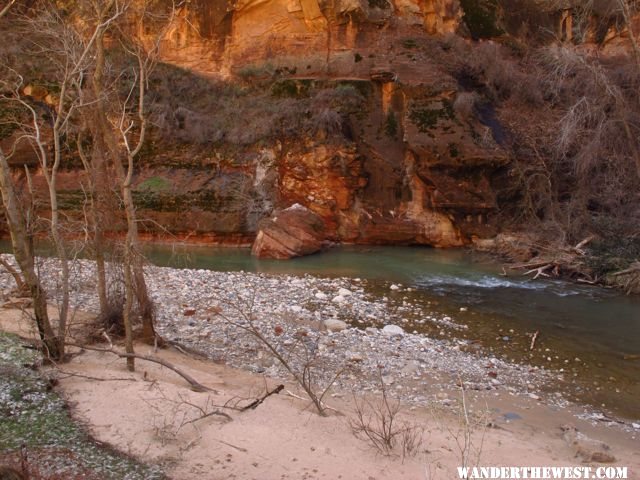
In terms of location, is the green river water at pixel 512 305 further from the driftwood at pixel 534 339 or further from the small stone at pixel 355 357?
the small stone at pixel 355 357

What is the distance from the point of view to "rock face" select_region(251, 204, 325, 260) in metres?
15.8

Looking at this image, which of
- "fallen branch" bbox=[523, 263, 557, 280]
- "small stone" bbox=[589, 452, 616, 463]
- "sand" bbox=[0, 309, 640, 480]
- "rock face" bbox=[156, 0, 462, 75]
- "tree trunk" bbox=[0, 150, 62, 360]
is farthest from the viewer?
"rock face" bbox=[156, 0, 462, 75]

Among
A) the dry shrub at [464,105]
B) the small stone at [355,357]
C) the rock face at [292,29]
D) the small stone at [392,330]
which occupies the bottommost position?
the small stone at [355,357]

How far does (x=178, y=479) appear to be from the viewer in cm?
409

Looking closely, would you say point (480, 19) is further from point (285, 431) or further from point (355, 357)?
point (285, 431)

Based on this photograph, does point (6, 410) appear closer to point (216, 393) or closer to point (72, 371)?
point (72, 371)

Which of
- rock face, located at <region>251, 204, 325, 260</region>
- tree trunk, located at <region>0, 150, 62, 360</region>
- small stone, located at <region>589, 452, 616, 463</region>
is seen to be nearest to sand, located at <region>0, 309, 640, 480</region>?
small stone, located at <region>589, 452, 616, 463</region>

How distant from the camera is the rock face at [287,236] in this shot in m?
15.8

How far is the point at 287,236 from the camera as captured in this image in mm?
16062

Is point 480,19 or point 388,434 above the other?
point 480,19

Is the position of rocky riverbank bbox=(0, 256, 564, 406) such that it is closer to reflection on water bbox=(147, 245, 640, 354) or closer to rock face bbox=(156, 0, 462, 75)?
reflection on water bbox=(147, 245, 640, 354)

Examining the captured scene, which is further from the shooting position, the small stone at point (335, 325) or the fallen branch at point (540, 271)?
the fallen branch at point (540, 271)

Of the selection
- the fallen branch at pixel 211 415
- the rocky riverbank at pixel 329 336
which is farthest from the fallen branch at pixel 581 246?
the fallen branch at pixel 211 415

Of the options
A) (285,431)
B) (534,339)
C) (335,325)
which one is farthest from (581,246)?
(285,431)
